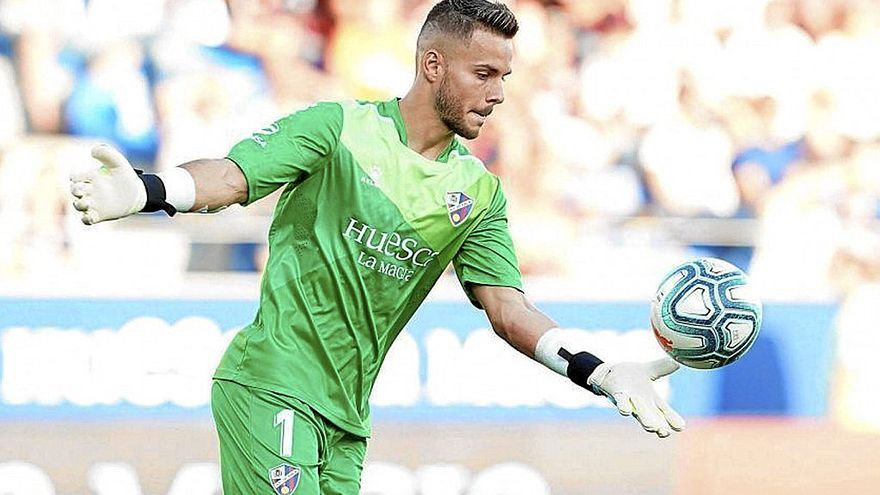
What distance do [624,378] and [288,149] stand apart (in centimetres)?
127

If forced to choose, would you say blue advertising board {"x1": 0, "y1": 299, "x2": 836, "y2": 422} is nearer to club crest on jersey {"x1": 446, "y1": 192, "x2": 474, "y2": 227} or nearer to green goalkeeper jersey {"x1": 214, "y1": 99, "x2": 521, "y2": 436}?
club crest on jersey {"x1": 446, "y1": 192, "x2": 474, "y2": 227}

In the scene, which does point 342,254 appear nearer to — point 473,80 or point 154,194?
point 473,80

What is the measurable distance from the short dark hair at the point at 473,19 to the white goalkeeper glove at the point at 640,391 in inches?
46.4

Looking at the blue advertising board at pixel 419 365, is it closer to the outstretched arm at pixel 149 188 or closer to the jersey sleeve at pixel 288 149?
the jersey sleeve at pixel 288 149

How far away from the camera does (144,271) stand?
30.7ft

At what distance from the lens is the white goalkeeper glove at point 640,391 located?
15.1ft

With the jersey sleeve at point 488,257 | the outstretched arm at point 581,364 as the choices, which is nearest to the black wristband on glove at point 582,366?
the outstretched arm at point 581,364

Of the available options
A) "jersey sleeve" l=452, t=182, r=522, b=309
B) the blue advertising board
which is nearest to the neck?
"jersey sleeve" l=452, t=182, r=522, b=309

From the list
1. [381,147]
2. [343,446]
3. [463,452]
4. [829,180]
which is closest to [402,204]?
[381,147]

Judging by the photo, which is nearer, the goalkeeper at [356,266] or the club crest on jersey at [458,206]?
the goalkeeper at [356,266]

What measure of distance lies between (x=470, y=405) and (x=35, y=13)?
3.73 meters

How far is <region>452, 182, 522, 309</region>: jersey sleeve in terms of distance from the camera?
5.21 metres

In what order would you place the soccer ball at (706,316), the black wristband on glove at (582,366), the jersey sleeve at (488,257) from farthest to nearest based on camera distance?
the jersey sleeve at (488,257), the black wristband on glove at (582,366), the soccer ball at (706,316)

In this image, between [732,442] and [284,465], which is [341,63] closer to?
[732,442]
